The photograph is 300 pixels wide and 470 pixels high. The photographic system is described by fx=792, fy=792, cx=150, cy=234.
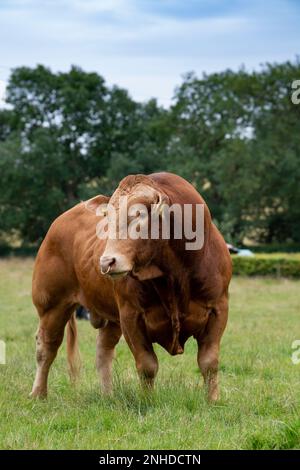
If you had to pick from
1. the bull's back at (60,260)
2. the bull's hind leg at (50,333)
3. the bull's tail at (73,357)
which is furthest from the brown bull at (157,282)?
the bull's tail at (73,357)

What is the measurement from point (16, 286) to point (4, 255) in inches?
865

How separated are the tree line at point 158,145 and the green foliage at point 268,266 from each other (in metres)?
9.21

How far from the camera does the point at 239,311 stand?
1745 centimetres

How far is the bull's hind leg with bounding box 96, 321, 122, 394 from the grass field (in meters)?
0.15

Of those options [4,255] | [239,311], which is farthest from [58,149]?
[239,311]

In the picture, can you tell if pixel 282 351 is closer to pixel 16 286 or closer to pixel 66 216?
pixel 66 216

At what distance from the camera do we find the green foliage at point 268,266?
28953 millimetres

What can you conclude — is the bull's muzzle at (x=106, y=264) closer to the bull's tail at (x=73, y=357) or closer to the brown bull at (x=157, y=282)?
the brown bull at (x=157, y=282)

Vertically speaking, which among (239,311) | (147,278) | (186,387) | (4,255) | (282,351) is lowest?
(4,255)

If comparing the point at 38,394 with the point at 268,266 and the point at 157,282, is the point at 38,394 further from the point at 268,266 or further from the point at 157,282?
the point at 268,266

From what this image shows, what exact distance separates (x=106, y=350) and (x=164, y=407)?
1977 mm

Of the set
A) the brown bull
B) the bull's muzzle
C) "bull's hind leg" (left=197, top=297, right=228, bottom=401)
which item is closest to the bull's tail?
the brown bull
